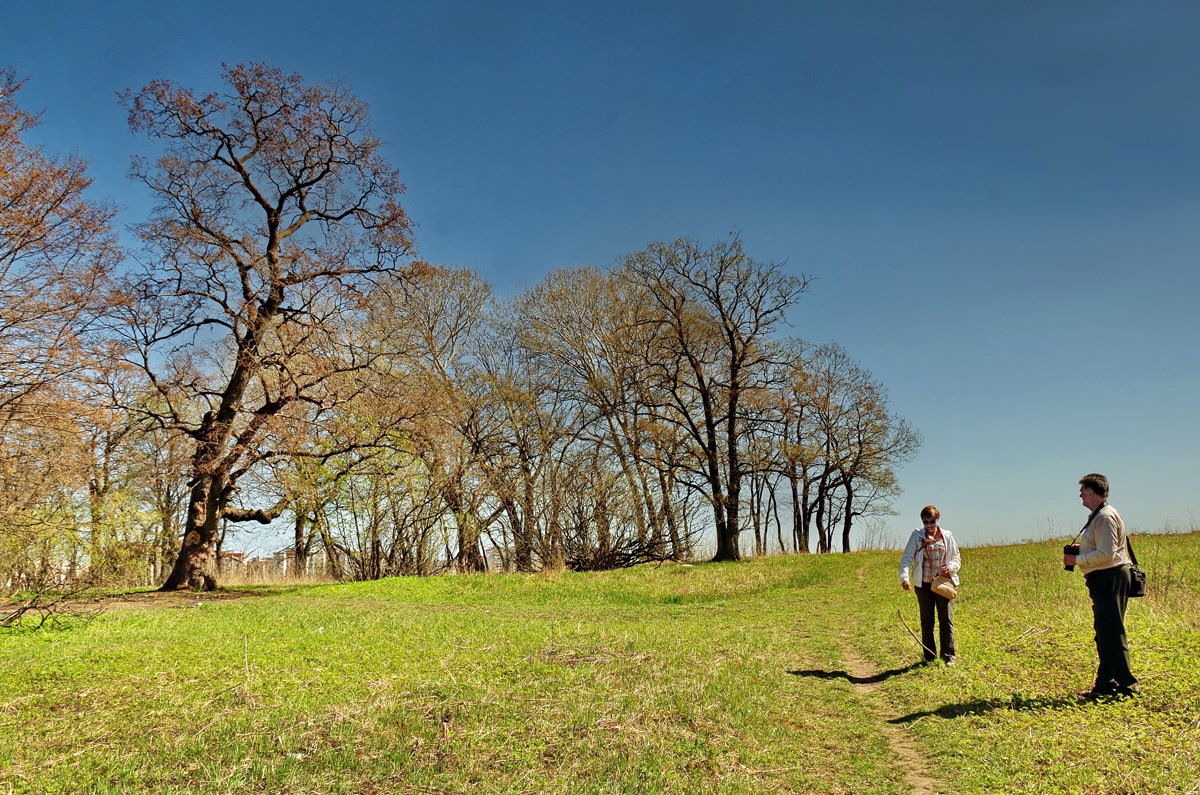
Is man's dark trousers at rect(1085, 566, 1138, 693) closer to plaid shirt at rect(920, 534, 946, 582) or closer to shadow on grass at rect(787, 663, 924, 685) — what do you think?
plaid shirt at rect(920, 534, 946, 582)

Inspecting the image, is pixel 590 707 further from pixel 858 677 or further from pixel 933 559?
pixel 933 559

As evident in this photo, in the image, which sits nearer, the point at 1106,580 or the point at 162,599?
the point at 1106,580

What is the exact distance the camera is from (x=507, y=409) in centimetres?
2945

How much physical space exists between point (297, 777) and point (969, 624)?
32.8 ft

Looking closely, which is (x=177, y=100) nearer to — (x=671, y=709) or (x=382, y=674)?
(x=382, y=674)

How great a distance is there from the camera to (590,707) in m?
6.27

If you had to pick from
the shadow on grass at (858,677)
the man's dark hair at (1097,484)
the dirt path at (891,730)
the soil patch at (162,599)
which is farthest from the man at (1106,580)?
the soil patch at (162,599)

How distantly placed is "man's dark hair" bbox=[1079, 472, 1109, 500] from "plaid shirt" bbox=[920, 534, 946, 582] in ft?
6.63

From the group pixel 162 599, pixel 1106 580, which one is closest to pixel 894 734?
pixel 1106 580

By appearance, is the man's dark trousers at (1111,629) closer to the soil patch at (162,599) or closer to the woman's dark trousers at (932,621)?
the woman's dark trousers at (932,621)

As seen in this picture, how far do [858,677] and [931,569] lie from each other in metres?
1.67

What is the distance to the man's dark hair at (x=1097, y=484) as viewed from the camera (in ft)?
23.6

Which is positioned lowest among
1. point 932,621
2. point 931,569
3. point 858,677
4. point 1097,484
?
point 858,677

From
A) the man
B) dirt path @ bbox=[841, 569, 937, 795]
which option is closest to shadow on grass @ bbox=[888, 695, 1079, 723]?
dirt path @ bbox=[841, 569, 937, 795]
